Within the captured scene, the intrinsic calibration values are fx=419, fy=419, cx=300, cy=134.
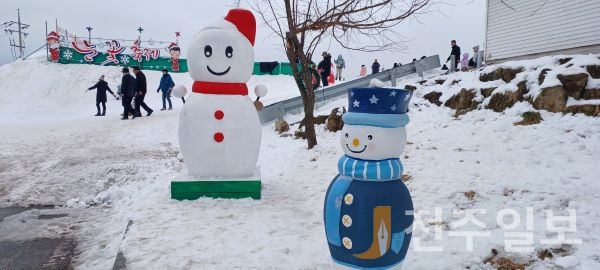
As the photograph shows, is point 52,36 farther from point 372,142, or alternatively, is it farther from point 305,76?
point 372,142

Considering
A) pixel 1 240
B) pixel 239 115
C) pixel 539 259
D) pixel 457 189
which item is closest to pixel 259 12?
pixel 239 115

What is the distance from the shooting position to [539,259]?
3.42 meters

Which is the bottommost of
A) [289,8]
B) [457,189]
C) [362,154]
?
[457,189]

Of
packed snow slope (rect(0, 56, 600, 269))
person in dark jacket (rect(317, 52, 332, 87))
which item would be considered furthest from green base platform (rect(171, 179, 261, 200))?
person in dark jacket (rect(317, 52, 332, 87))

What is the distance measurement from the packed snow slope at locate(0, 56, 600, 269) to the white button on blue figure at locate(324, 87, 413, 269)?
2.54ft

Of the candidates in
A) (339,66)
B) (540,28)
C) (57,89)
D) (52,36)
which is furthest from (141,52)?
(540,28)

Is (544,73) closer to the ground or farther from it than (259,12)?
closer to the ground

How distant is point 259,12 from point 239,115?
4.17m

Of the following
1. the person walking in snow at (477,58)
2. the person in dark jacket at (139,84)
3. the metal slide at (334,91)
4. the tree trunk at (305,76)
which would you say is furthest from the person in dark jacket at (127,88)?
the person walking in snow at (477,58)

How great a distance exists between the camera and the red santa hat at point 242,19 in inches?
222

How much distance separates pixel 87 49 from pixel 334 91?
18.0 metres

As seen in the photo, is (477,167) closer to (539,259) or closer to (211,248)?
(539,259)

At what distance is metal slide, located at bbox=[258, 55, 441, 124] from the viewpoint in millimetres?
12945

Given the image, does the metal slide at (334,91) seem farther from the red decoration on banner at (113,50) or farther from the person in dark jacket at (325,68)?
the red decoration on banner at (113,50)
